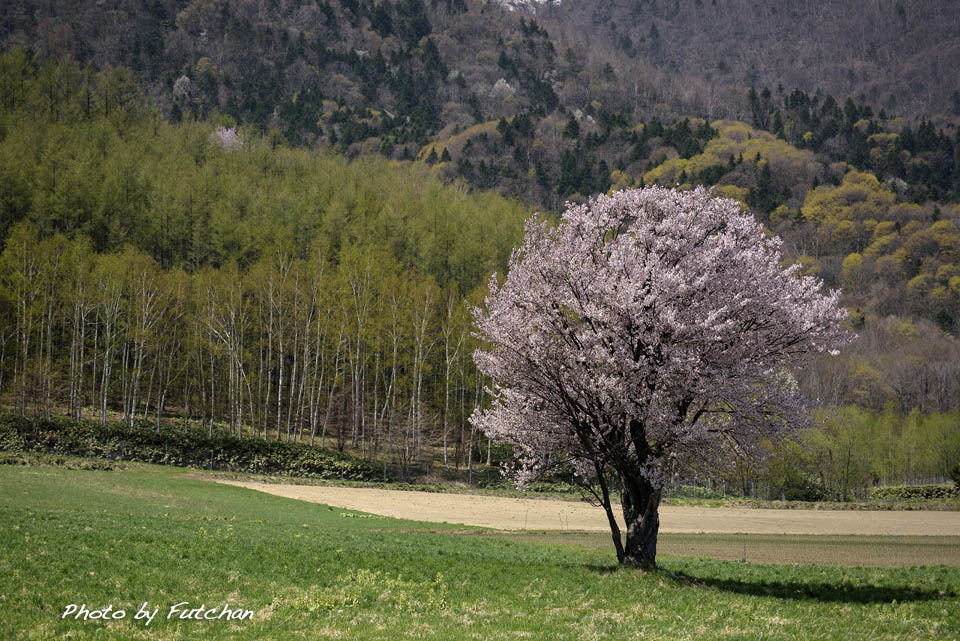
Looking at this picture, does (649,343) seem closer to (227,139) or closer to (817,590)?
(817,590)

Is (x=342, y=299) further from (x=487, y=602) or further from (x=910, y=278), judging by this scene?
(x=910, y=278)

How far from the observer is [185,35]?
19738 cm

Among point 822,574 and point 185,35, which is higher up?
point 185,35

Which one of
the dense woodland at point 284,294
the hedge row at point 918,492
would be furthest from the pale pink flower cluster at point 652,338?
the hedge row at point 918,492

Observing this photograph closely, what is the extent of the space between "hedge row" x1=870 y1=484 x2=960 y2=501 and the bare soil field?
62.9 ft

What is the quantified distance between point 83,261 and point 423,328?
27754 millimetres

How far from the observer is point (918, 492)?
7244 centimetres

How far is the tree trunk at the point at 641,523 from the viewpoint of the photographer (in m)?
19.2

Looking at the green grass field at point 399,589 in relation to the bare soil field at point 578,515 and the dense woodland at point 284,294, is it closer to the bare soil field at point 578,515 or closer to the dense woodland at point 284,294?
the bare soil field at point 578,515

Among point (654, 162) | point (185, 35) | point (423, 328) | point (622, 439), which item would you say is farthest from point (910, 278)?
point (185, 35)

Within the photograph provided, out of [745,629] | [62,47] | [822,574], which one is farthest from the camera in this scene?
[62,47]

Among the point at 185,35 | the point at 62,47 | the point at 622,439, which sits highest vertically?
the point at 185,35

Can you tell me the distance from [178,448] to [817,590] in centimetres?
4687

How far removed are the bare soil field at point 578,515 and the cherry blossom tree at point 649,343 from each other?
17960 mm
